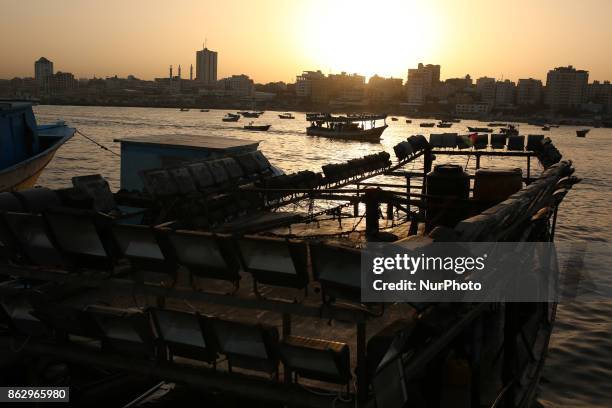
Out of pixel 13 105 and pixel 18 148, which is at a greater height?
pixel 13 105

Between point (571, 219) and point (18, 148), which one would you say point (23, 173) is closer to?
point (18, 148)

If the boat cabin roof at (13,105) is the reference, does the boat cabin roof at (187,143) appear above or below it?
below

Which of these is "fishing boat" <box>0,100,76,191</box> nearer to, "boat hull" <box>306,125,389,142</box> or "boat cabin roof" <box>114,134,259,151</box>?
"boat cabin roof" <box>114,134,259,151</box>

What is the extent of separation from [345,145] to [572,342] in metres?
95.9

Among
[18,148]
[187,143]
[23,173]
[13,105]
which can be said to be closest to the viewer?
[187,143]

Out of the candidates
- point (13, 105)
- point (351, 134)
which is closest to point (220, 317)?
point (13, 105)

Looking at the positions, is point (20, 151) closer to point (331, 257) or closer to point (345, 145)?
point (331, 257)

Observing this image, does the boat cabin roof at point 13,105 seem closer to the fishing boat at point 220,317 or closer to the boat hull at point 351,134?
the fishing boat at point 220,317

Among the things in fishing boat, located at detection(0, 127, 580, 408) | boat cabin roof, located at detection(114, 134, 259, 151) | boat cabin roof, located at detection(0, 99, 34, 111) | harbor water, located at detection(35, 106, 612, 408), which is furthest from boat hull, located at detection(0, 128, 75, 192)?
→ fishing boat, located at detection(0, 127, 580, 408)

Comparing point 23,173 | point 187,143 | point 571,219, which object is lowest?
point 571,219

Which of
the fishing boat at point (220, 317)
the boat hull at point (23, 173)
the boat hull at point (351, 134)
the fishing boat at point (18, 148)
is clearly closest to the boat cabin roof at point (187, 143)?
the fishing boat at point (220, 317)

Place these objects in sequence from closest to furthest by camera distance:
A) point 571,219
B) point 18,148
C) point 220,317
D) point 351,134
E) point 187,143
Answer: point 220,317 → point 187,143 → point 18,148 → point 571,219 → point 351,134

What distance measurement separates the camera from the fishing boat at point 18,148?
27.3 metres

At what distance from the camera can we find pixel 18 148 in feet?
96.1
